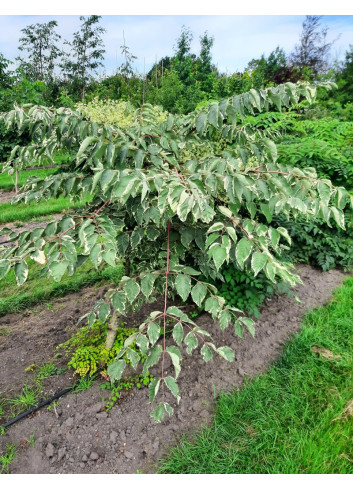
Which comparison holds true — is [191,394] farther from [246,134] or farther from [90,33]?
[90,33]

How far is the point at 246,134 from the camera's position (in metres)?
1.73

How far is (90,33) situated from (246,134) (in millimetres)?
16696

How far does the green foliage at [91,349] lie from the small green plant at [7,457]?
50 centimetres

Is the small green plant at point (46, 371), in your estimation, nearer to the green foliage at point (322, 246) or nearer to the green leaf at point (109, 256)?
the green leaf at point (109, 256)

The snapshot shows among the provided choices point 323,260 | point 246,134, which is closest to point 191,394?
point 246,134

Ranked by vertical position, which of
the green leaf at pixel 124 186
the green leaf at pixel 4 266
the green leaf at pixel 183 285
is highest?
the green leaf at pixel 124 186

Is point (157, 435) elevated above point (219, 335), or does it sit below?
below

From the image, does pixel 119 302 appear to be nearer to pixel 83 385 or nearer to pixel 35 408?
pixel 83 385

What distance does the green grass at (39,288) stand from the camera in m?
2.88

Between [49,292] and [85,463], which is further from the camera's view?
[49,292]

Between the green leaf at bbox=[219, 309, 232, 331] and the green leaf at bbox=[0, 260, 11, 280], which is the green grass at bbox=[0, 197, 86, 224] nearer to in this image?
the green leaf at bbox=[0, 260, 11, 280]

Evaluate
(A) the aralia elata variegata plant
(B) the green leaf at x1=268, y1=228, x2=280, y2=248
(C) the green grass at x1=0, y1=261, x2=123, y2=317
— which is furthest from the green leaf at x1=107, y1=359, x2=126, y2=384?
(C) the green grass at x1=0, y1=261, x2=123, y2=317

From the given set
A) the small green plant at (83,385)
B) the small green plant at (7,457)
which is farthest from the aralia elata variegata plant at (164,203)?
the small green plant at (7,457)

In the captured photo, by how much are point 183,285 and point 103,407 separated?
41.0 inches
